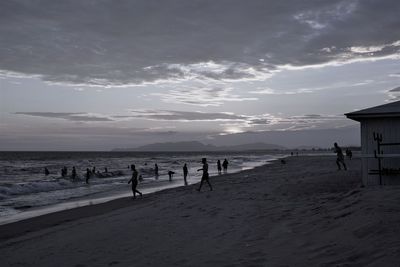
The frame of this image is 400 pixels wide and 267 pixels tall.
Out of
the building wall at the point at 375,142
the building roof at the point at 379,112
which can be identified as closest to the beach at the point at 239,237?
the building wall at the point at 375,142

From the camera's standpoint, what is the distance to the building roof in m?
12.2

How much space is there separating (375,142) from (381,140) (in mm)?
331

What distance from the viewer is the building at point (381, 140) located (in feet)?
40.5

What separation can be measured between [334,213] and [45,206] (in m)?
16.6

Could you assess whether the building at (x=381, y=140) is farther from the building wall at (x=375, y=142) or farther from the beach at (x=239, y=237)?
the beach at (x=239, y=237)

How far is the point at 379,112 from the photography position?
12328mm

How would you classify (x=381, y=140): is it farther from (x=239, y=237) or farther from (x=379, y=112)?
(x=239, y=237)

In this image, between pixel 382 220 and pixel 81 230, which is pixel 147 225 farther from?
pixel 382 220

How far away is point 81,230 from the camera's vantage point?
38.5 ft

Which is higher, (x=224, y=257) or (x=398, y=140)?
(x=398, y=140)

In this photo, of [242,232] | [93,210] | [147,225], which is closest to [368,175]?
[242,232]

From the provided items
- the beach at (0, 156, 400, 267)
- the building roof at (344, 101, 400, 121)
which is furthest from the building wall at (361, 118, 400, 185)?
the beach at (0, 156, 400, 267)

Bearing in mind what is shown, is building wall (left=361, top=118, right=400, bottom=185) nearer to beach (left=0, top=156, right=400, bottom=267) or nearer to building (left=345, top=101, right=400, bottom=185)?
building (left=345, top=101, right=400, bottom=185)

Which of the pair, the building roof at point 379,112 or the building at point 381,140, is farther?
the building at point 381,140
